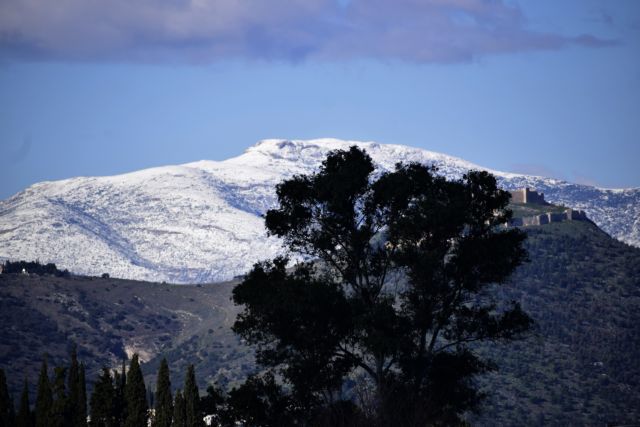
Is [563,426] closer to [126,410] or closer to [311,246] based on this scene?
[126,410]

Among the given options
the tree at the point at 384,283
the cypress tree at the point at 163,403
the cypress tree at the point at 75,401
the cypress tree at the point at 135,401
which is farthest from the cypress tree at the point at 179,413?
the tree at the point at 384,283

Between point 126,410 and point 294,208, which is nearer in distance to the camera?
point 294,208

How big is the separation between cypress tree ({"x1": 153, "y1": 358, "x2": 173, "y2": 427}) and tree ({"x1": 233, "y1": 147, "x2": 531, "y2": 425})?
2314 centimetres

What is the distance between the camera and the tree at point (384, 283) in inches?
2127

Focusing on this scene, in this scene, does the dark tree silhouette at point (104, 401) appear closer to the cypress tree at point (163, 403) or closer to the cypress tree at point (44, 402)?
the cypress tree at point (44, 402)

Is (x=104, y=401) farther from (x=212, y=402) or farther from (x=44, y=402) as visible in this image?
(x=212, y=402)

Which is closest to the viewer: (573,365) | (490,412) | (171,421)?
(171,421)

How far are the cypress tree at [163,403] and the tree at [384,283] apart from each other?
2314 cm

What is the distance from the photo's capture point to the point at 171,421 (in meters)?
80.8

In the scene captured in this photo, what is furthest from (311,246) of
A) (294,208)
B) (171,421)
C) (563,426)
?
(563,426)

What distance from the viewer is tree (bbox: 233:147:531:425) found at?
54.0m

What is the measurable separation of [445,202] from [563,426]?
12314 centimetres

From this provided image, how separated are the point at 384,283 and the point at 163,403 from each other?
27.6 m

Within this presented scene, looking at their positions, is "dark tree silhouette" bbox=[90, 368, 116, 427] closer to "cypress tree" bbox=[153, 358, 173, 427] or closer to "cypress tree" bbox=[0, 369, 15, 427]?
"cypress tree" bbox=[153, 358, 173, 427]
